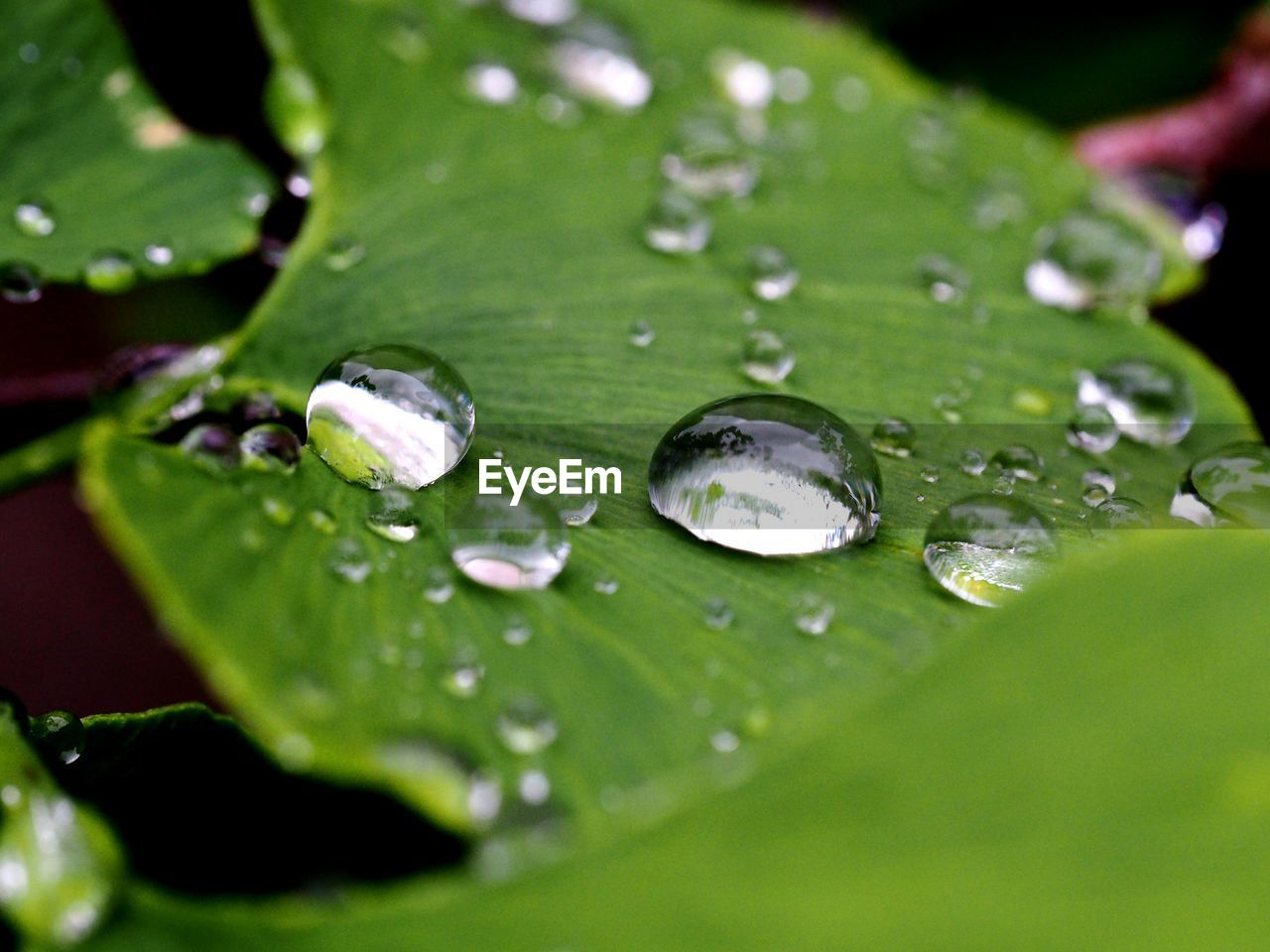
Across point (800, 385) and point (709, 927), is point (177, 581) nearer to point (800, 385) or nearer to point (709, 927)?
point (709, 927)

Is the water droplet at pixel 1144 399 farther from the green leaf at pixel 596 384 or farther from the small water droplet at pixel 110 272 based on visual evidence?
the small water droplet at pixel 110 272

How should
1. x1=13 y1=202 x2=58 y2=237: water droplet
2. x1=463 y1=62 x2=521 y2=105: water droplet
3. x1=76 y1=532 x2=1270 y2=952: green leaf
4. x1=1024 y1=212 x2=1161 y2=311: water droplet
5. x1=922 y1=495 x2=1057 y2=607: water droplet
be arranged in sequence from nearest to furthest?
x1=76 y1=532 x2=1270 y2=952: green leaf
x1=922 y1=495 x2=1057 y2=607: water droplet
x1=13 y1=202 x2=58 y2=237: water droplet
x1=1024 y1=212 x2=1161 y2=311: water droplet
x1=463 y1=62 x2=521 y2=105: water droplet

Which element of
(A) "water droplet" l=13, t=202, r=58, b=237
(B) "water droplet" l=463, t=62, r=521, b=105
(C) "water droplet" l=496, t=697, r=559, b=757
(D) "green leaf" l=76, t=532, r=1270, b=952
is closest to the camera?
(D) "green leaf" l=76, t=532, r=1270, b=952

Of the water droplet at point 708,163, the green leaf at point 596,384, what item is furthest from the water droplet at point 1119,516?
the water droplet at point 708,163

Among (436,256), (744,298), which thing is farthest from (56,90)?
(744,298)

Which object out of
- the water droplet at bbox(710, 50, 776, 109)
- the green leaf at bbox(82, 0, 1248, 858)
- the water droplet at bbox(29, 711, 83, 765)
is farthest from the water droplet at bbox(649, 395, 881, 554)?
the water droplet at bbox(710, 50, 776, 109)

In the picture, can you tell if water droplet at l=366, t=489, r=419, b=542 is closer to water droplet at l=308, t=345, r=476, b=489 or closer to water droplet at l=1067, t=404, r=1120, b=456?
water droplet at l=308, t=345, r=476, b=489

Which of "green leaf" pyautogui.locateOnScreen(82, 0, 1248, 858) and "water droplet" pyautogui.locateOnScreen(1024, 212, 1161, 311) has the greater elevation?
"green leaf" pyautogui.locateOnScreen(82, 0, 1248, 858)
